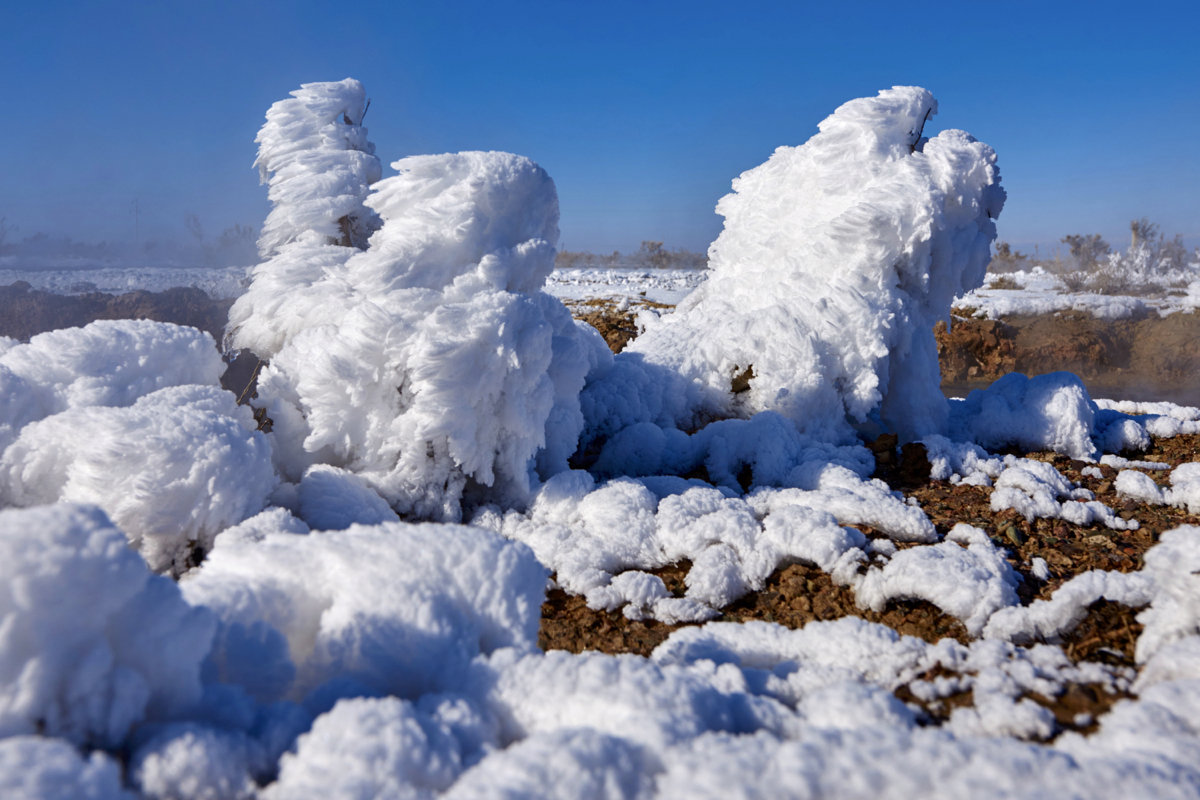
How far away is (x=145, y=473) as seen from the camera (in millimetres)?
2680

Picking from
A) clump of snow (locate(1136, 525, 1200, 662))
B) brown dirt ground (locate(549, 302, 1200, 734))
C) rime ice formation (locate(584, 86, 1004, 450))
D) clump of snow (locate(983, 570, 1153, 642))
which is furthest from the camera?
rime ice formation (locate(584, 86, 1004, 450))

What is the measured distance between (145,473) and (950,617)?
3.25 metres

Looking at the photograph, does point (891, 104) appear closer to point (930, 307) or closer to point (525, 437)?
point (930, 307)

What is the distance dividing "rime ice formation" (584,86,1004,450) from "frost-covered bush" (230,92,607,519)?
130 centimetres

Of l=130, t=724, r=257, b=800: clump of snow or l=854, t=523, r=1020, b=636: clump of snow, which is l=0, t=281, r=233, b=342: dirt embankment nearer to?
l=854, t=523, r=1020, b=636: clump of snow

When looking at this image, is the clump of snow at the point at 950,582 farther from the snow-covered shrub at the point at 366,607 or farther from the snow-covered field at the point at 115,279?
the snow-covered field at the point at 115,279

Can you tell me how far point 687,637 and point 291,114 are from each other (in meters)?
4.46

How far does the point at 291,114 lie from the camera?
184 inches

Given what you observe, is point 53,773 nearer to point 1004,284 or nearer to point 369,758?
point 369,758

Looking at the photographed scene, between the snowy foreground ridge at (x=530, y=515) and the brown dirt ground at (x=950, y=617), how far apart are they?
7cm

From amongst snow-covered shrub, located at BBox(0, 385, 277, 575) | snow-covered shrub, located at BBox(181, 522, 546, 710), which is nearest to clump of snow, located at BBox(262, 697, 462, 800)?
snow-covered shrub, located at BBox(181, 522, 546, 710)

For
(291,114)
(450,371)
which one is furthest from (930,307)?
(291,114)

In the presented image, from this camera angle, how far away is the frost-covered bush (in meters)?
3.36

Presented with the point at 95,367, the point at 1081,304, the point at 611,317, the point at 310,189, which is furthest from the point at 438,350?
the point at 1081,304
